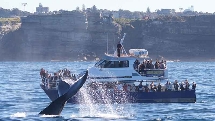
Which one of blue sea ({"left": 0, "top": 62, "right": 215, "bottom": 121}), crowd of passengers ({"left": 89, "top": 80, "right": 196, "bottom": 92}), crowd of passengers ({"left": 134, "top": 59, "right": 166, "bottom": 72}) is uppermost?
crowd of passengers ({"left": 134, "top": 59, "right": 166, "bottom": 72})

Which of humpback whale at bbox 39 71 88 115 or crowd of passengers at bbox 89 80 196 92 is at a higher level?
humpback whale at bbox 39 71 88 115

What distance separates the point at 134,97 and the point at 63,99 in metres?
21.0

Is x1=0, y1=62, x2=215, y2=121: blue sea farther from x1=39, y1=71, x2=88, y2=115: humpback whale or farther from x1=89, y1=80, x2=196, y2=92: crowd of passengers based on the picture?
x1=39, y1=71, x2=88, y2=115: humpback whale

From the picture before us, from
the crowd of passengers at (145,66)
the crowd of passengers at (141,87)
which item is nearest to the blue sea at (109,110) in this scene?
the crowd of passengers at (141,87)

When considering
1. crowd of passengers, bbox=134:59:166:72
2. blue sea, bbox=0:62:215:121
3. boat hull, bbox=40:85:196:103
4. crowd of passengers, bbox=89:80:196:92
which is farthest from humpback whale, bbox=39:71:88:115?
crowd of passengers, bbox=134:59:166:72

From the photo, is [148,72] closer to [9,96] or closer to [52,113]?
[9,96]

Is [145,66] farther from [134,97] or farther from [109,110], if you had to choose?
[109,110]

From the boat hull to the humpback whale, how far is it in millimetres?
16878

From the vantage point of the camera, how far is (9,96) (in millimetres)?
71000

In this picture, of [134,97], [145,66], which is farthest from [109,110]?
[145,66]

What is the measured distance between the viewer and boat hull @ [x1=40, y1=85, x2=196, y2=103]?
6244 cm

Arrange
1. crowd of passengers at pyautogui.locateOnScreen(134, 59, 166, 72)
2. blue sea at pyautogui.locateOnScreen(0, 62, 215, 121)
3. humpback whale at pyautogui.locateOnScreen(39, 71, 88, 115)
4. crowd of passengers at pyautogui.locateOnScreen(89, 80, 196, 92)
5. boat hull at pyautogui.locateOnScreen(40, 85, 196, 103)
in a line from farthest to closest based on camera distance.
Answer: crowd of passengers at pyautogui.locateOnScreen(134, 59, 166, 72) → crowd of passengers at pyautogui.locateOnScreen(89, 80, 196, 92) → boat hull at pyautogui.locateOnScreen(40, 85, 196, 103) → blue sea at pyautogui.locateOnScreen(0, 62, 215, 121) → humpback whale at pyautogui.locateOnScreen(39, 71, 88, 115)

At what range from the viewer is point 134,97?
207 feet

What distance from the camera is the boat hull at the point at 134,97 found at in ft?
205
